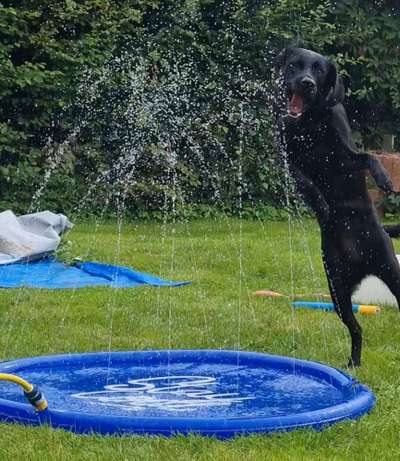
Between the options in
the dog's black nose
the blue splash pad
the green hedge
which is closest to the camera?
the blue splash pad

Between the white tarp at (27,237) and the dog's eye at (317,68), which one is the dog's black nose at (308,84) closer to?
the dog's eye at (317,68)

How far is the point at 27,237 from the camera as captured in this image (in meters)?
7.64

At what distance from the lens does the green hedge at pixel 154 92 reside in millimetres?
10188

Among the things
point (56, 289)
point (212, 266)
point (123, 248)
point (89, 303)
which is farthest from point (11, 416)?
point (123, 248)

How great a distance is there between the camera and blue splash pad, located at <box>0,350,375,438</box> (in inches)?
124

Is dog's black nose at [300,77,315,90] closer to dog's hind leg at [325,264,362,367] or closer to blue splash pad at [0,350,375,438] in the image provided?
dog's hind leg at [325,264,362,367]

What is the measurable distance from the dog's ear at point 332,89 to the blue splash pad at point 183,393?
4.09 ft

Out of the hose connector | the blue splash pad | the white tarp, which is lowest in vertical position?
the white tarp

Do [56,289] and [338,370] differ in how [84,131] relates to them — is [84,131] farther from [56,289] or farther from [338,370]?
[338,370]

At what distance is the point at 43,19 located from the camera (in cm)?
1030

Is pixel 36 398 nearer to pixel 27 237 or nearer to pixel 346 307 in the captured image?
pixel 346 307

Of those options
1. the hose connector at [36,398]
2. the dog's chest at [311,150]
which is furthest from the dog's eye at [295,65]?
the hose connector at [36,398]

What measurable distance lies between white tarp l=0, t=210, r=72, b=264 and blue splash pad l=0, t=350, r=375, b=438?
10.6 ft

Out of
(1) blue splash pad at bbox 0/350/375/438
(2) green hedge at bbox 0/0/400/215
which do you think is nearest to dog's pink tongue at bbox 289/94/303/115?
(1) blue splash pad at bbox 0/350/375/438
